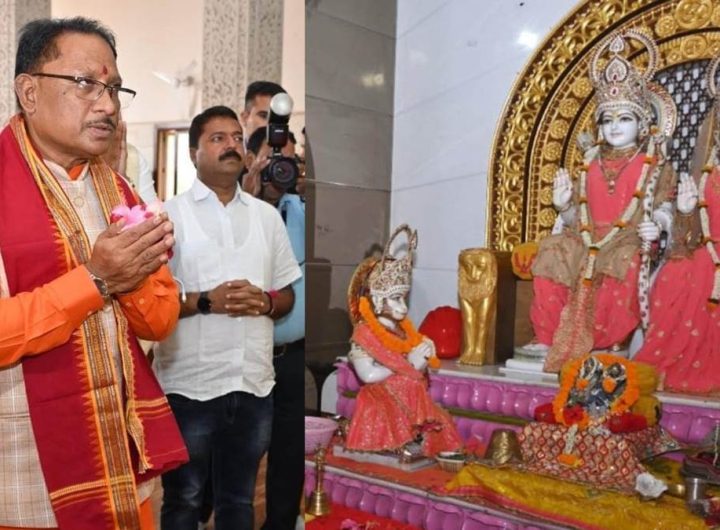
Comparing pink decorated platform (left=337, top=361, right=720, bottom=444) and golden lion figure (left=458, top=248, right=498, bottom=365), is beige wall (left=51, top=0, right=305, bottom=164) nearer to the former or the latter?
pink decorated platform (left=337, top=361, right=720, bottom=444)

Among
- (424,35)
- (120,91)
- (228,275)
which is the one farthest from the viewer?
(424,35)

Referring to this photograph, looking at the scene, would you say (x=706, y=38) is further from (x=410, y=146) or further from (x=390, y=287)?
(x=390, y=287)

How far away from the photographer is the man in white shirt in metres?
1.93

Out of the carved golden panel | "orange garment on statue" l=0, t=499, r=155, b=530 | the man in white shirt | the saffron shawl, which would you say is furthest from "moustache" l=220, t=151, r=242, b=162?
the carved golden panel

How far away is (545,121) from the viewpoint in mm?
4570

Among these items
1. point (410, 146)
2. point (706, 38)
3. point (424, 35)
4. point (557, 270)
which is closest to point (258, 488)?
point (557, 270)

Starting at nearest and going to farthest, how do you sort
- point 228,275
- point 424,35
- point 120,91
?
point 120,91 < point 228,275 < point 424,35

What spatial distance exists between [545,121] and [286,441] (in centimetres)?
309

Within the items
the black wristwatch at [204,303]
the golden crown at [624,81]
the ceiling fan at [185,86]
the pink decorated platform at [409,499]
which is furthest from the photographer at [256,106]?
the golden crown at [624,81]

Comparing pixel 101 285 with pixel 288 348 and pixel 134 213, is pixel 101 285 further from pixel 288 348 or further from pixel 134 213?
pixel 288 348

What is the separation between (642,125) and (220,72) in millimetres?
2752

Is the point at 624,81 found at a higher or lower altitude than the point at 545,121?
higher

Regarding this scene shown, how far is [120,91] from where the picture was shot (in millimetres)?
1656

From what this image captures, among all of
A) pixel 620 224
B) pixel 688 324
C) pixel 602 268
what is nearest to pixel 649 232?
pixel 620 224
